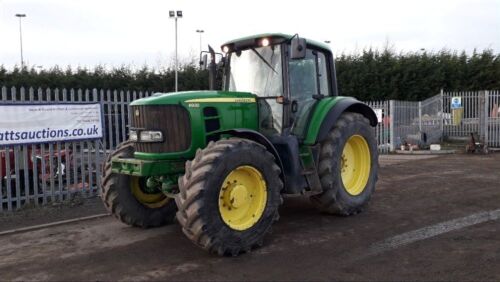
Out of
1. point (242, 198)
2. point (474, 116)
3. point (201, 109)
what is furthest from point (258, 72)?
point (474, 116)

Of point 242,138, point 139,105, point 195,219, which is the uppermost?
point 139,105

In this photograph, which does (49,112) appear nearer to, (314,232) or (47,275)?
(47,275)

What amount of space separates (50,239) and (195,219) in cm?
250

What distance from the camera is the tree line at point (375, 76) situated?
80.8 feet

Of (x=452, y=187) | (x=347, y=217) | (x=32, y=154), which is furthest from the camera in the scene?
(x=452, y=187)

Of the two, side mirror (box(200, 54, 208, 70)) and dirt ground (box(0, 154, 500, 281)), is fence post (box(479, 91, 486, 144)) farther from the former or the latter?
side mirror (box(200, 54, 208, 70))

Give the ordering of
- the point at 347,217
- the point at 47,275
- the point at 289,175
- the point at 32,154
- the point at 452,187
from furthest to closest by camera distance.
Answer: the point at 452,187, the point at 32,154, the point at 347,217, the point at 289,175, the point at 47,275

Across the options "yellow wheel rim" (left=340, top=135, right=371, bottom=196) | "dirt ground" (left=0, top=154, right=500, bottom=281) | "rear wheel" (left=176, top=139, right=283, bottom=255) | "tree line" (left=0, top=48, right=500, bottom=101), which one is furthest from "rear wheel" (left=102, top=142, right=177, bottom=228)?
"tree line" (left=0, top=48, right=500, bottom=101)

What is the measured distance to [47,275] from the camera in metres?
4.98

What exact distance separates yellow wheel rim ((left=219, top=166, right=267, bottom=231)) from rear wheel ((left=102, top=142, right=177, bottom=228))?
1602 millimetres

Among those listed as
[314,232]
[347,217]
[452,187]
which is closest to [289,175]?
[314,232]

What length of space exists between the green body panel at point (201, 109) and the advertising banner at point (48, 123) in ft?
10.4

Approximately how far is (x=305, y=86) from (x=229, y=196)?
2232 millimetres

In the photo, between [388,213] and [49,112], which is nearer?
[388,213]
